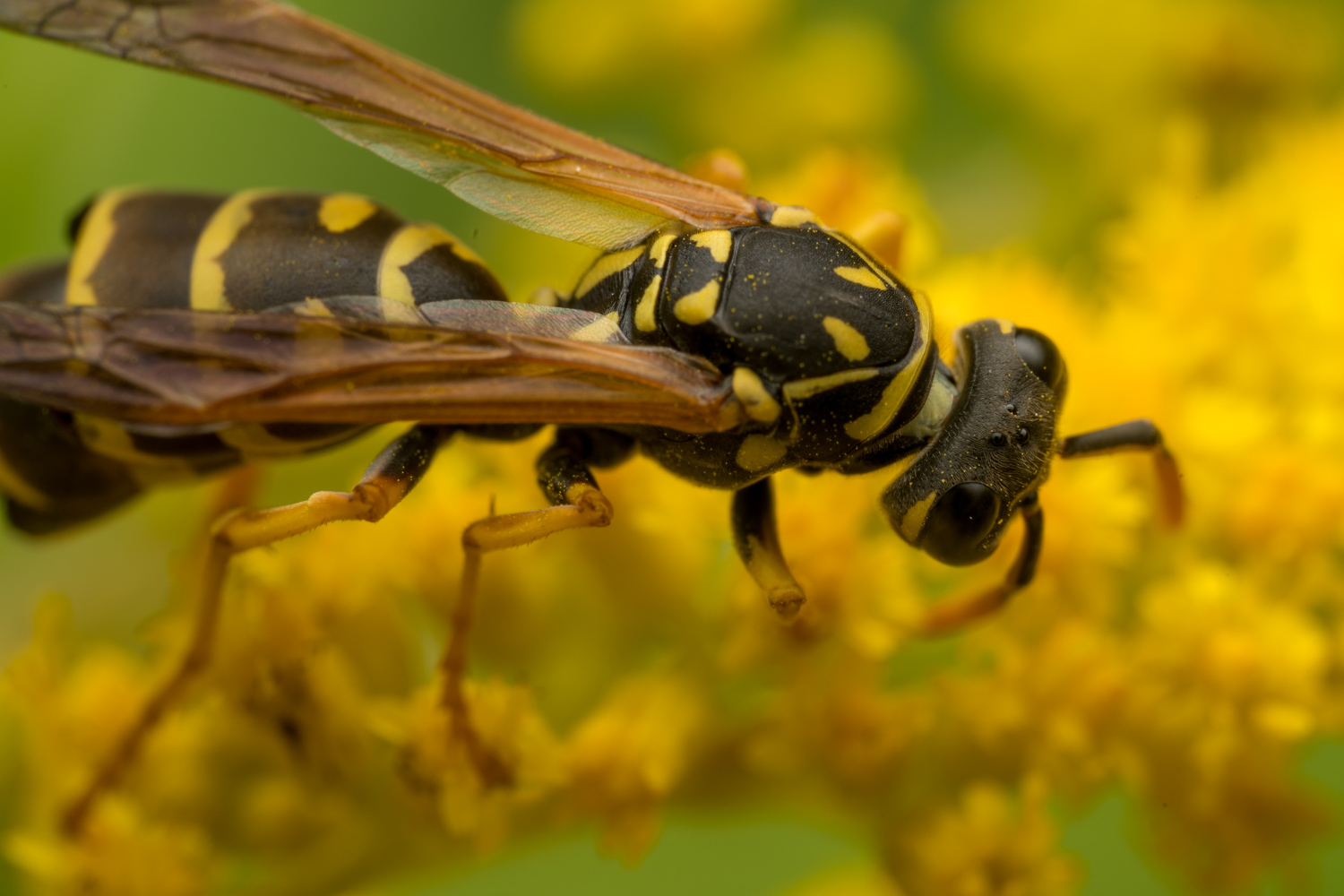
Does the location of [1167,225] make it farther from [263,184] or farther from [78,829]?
[78,829]

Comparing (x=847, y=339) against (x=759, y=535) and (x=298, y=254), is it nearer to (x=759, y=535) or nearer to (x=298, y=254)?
(x=759, y=535)

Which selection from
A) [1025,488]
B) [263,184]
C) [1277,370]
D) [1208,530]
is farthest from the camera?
[263,184]

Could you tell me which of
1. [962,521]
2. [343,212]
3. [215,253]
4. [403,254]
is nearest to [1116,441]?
[962,521]

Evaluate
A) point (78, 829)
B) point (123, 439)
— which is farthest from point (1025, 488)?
point (78, 829)

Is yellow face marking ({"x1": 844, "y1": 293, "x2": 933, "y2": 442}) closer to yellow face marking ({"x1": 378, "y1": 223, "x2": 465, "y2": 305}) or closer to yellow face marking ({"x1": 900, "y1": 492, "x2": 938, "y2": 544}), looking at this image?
yellow face marking ({"x1": 900, "y1": 492, "x2": 938, "y2": 544})

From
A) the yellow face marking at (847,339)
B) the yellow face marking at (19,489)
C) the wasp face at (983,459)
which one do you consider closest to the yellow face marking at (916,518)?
the wasp face at (983,459)

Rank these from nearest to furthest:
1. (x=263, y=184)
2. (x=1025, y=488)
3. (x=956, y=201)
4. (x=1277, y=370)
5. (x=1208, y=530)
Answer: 1. (x=1025, y=488)
2. (x=1208, y=530)
3. (x=1277, y=370)
4. (x=263, y=184)
5. (x=956, y=201)
